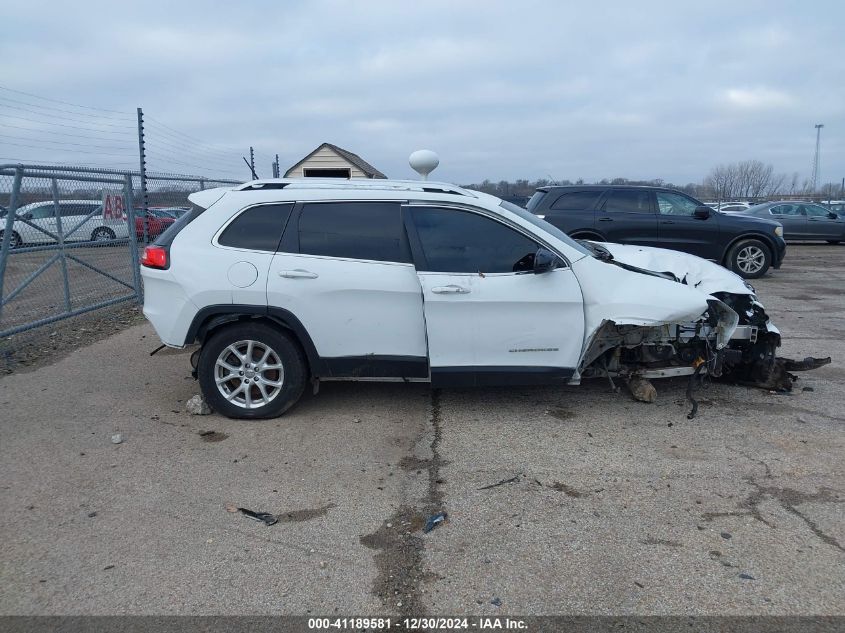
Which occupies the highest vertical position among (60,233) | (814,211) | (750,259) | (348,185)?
(814,211)

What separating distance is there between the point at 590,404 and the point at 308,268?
2543mm

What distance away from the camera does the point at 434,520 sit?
11.5 feet

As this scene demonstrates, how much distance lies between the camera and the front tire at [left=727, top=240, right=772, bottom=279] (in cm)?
1230

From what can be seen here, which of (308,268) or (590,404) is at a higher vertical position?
(308,268)

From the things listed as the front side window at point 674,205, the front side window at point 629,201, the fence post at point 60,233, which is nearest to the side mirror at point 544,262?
the fence post at point 60,233

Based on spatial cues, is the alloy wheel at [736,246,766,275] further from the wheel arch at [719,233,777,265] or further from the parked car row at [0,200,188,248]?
the parked car row at [0,200,188,248]

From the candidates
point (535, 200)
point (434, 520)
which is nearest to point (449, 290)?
point (434, 520)

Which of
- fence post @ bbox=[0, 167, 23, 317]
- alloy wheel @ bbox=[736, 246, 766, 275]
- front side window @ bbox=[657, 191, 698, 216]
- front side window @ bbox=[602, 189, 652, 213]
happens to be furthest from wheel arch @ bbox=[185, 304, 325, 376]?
alloy wheel @ bbox=[736, 246, 766, 275]

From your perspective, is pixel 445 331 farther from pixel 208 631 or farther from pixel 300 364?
pixel 208 631

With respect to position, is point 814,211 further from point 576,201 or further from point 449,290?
point 449,290

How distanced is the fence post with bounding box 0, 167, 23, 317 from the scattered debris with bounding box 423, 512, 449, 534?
5.26m

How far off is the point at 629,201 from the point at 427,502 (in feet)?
31.3

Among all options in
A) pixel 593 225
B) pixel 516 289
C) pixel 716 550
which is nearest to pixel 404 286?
pixel 516 289

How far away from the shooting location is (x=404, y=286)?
4.74m
